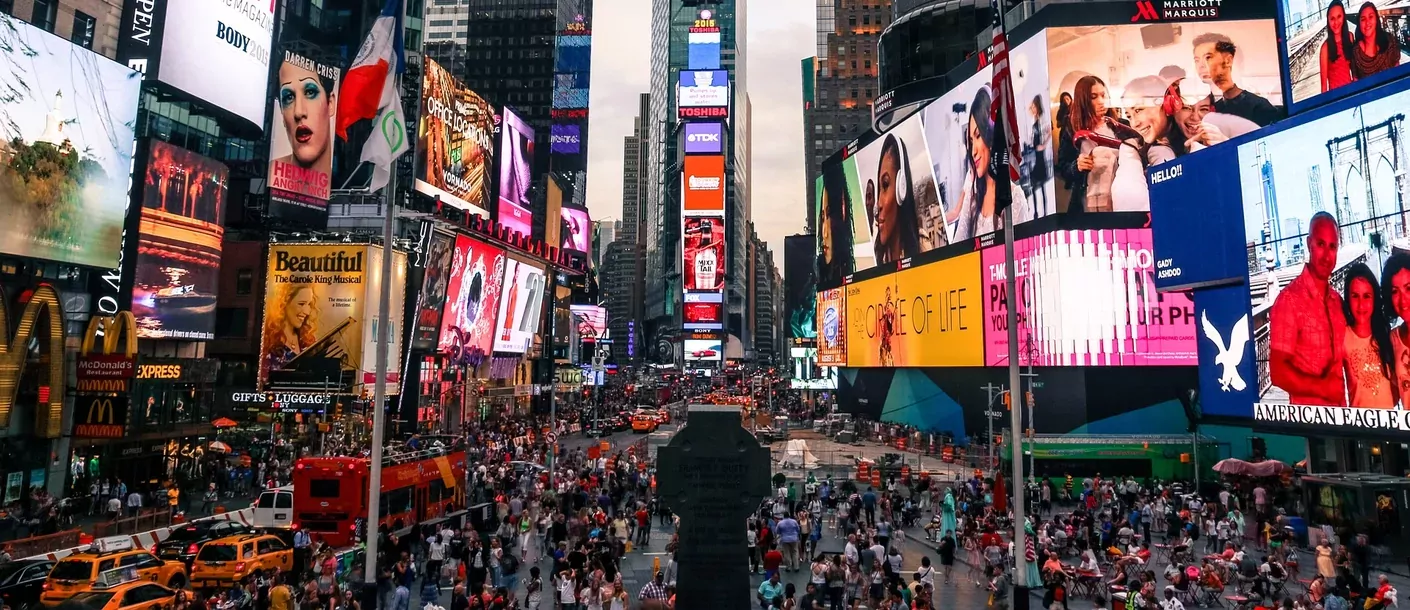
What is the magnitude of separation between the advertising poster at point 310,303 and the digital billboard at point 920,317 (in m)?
37.7

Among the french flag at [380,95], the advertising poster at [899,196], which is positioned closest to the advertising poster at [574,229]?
the advertising poster at [899,196]

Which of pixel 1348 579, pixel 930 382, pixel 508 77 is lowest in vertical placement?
pixel 1348 579

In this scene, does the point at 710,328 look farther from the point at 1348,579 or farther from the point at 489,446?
the point at 1348,579

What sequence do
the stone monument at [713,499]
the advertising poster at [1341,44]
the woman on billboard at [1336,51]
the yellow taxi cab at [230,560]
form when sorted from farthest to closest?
the woman on billboard at [1336,51] < the advertising poster at [1341,44] < the yellow taxi cab at [230,560] < the stone monument at [713,499]

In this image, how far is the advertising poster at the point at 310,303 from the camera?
162 feet

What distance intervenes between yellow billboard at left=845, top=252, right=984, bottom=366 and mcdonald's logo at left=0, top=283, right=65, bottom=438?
158 ft

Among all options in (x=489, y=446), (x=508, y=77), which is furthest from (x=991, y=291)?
(x=508, y=77)

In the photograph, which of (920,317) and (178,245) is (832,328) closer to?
(920,317)

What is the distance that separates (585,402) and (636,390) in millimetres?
26372

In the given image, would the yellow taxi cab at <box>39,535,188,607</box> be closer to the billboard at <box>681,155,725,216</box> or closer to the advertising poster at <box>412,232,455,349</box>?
the advertising poster at <box>412,232,455,349</box>

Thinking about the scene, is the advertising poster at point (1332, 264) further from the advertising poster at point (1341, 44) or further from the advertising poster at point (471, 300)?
the advertising poster at point (471, 300)

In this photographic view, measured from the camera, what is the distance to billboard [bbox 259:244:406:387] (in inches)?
1945

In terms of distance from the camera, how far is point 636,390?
118 m

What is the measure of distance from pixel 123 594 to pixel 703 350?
131137 millimetres
